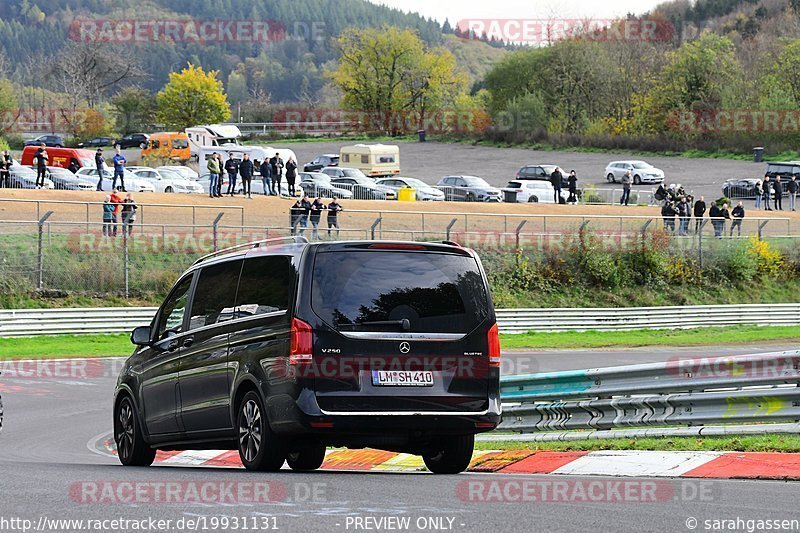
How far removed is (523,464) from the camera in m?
10.8

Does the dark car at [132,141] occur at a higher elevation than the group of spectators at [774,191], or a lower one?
higher

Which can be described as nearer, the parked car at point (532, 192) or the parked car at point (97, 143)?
the parked car at point (532, 192)

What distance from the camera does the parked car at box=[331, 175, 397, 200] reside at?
5669 centimetres

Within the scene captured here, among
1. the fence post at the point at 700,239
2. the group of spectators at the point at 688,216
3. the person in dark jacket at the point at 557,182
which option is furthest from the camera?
the person in dark jacket at the point at 557,182

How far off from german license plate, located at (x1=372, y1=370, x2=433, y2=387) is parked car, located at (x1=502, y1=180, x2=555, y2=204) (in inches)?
1878

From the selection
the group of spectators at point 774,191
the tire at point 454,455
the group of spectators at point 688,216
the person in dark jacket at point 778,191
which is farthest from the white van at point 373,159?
the tire at point 454,455

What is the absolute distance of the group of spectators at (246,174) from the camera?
154 feet

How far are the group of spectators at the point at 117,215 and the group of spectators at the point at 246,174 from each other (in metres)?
11.4

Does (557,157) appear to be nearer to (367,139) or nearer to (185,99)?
(367,139)

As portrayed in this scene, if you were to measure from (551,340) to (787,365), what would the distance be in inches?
913

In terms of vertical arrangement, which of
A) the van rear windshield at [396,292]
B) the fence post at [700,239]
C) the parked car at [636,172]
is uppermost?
the van rear windshield at [396,292]

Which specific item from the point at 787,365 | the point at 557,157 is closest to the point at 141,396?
the point at 787,365

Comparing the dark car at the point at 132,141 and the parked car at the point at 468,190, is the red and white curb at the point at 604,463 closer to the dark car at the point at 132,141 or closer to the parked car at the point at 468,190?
the parked car at the point at 468,190

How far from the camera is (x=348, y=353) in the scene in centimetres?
927
